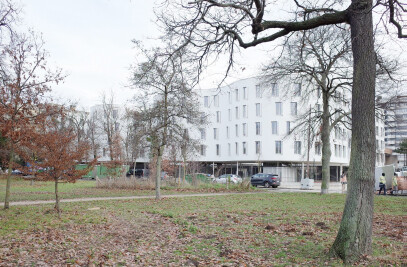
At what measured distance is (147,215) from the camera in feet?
39.7

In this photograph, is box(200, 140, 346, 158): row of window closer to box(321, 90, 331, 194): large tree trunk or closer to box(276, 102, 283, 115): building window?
box(276, 102, 283, 115): building window

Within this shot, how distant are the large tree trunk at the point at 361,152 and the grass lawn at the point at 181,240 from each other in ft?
1.11

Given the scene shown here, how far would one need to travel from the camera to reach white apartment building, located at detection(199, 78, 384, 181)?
53.1m

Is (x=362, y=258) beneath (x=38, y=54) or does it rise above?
beneath

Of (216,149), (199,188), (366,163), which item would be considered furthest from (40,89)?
(216,149)

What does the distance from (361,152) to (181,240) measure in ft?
14.3

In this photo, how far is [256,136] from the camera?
180 feet

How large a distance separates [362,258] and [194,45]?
5397 millimetres

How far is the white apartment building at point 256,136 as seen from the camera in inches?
2090

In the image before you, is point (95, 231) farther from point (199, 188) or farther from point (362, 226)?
point (199, 188)

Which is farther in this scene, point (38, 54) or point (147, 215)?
point (38, 54)

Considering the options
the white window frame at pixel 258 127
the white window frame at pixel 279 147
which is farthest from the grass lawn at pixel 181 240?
the white window frame at pixel 258 127

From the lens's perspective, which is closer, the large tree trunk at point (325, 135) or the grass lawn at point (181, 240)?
the grass lawn at point (181, 240)

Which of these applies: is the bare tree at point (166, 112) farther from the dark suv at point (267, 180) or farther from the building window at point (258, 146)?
the building window at point (258, 146)
